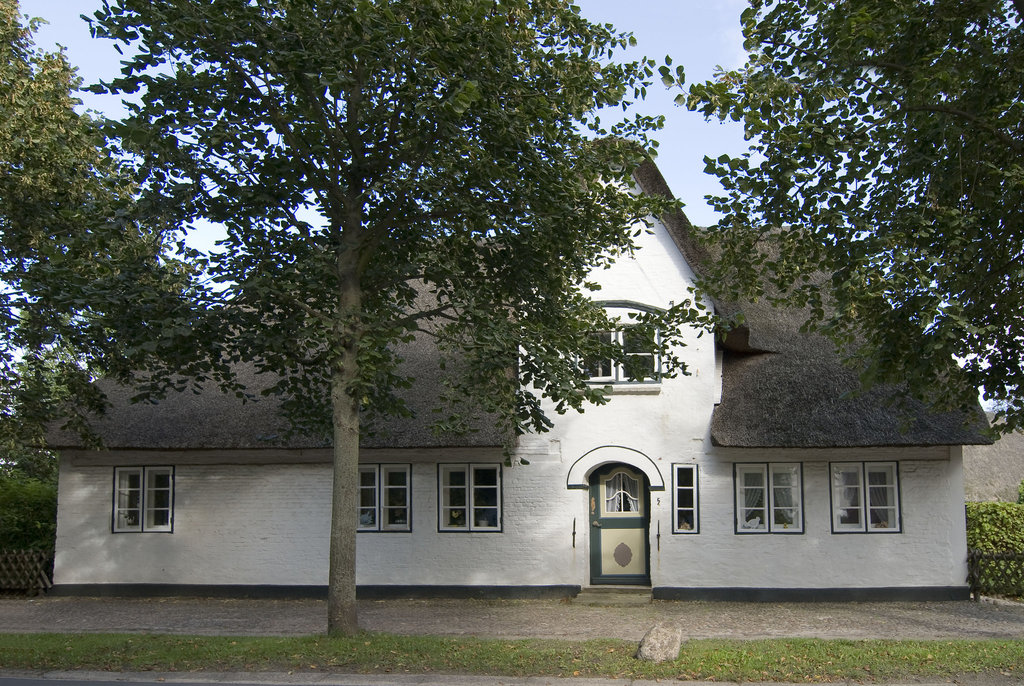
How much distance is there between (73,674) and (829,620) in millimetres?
10664

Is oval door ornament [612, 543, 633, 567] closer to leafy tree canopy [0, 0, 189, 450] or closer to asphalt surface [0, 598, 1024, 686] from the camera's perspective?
asphalt surface [0, 598, 1024, 686]

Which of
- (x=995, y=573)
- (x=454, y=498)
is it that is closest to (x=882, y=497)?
Result: (x=995, y=573)

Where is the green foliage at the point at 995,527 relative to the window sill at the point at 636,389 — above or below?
below

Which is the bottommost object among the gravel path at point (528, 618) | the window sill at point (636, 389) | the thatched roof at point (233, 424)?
the gravel path at point (528, 618)

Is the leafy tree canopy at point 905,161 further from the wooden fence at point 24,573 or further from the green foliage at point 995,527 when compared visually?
the wooden fence at point 24,573

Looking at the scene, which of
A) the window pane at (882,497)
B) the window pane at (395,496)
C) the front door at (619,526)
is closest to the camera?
the window pane at (882,497)

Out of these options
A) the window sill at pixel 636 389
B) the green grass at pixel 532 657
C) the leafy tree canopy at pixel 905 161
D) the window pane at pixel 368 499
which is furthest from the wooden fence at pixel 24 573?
the leafy tree canopy at pixel 905 161

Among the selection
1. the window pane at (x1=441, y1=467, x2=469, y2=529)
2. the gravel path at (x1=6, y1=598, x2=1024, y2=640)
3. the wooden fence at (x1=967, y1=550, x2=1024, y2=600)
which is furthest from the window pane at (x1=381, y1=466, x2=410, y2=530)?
the wooden fence at (x1=967, y1=550, x2=1024, y2=600)

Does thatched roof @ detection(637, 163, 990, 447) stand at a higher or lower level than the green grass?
A: higher

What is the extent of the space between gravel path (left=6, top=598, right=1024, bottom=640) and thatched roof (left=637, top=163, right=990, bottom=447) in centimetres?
285

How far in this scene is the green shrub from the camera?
19031 millimetres

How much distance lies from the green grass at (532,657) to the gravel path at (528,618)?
142 cm

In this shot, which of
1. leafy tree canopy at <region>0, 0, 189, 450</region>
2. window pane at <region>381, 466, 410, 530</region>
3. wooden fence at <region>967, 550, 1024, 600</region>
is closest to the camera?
leafy tree canopy at <region>0, 0, 189, 450</region>

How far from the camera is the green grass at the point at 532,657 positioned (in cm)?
997
